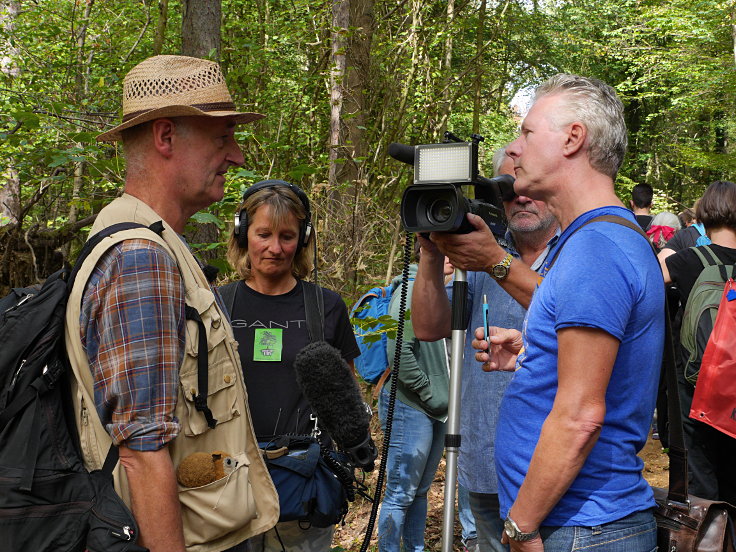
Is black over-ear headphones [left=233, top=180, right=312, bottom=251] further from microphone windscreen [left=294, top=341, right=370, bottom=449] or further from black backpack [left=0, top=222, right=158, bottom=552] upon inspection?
black backpack [left=0, top=222, right=158, bottom=552]

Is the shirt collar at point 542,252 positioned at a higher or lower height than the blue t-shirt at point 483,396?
higher

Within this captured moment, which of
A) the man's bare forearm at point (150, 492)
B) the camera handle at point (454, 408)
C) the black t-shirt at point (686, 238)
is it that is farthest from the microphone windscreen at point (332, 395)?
the black t-shirt at point (686, 238)

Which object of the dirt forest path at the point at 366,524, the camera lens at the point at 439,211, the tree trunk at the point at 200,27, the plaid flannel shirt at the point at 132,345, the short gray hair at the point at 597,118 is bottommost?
the dirt forest path at the point at 366,524

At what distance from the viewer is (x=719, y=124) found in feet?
68.9

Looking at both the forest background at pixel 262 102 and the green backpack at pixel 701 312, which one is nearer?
the green backpack at pixel 701 312

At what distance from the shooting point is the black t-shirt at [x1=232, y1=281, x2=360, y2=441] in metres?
3.05

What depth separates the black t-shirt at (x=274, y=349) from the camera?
3.05 meters

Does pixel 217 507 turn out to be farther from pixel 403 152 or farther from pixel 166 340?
pixel 403 152

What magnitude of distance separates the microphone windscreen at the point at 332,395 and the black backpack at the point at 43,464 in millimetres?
1024

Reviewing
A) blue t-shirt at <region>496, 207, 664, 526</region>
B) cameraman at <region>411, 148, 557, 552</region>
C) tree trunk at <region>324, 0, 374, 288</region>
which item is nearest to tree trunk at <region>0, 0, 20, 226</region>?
tree trunk at <region>324, 0, 374, 288</region>

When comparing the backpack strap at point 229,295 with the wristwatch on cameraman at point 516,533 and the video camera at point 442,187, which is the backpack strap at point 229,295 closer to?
the video camera at point 442,187

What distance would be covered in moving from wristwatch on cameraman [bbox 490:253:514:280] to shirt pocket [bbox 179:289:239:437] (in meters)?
0.92

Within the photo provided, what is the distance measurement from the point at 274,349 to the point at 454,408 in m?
1.16

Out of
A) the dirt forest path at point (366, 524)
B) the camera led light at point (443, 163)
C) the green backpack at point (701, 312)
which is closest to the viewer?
the camera led light at point (443, 163)
